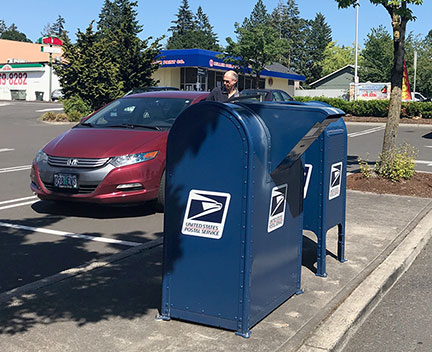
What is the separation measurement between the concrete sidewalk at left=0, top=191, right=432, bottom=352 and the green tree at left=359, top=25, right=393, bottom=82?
5947 cm

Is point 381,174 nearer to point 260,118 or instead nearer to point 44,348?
point 260,118

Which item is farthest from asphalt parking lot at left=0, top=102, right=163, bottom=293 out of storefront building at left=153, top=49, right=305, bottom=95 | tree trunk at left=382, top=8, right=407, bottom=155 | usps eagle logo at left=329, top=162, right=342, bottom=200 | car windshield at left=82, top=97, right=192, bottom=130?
storefront building at left=153, top=49, right=305, bottom=95

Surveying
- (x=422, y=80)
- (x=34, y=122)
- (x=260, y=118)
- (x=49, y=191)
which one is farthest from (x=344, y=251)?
(x=422, y=80)

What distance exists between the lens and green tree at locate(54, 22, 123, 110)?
27422mm

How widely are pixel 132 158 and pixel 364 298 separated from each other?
12.3 feet

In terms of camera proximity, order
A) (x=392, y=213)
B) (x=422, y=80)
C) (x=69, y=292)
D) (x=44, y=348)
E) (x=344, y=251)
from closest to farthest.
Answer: (x=44, y=348)
(x=69, y=292)
(x=344, y=251)
(x=392, y=213)
(x=422, y=80)

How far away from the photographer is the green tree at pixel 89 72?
2742cm

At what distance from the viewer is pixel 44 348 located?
141 inches

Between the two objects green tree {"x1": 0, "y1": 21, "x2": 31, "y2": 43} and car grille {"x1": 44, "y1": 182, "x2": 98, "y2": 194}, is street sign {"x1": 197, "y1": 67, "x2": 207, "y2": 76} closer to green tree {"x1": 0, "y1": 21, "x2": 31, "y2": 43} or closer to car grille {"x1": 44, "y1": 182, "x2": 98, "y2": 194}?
car grille {"x1": 44, "y1": 182, "x2": 98, "y2": 194}

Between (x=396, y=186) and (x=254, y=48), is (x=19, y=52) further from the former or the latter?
(x=396, y=186)

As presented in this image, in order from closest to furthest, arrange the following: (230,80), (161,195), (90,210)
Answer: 1. (230,80)
2. (161,195)
3. (90,210)

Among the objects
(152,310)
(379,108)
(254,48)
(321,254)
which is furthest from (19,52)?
(152,310)

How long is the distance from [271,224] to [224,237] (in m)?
0.42

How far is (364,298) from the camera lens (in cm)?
471
